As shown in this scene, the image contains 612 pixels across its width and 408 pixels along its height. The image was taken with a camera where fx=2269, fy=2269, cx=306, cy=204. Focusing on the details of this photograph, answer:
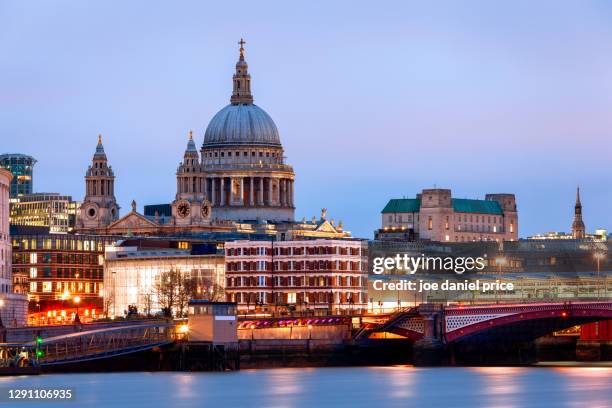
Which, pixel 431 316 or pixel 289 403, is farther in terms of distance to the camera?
pixel 431 316

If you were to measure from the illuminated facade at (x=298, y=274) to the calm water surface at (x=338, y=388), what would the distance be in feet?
126

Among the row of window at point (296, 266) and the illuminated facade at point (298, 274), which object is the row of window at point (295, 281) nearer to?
the illuminated facade at point (298, 274)

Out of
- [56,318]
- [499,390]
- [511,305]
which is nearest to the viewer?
[499,390]

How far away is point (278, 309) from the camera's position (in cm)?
18538

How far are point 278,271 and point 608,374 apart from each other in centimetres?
5238

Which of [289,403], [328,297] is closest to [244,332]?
[328,297]

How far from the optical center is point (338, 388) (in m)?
133

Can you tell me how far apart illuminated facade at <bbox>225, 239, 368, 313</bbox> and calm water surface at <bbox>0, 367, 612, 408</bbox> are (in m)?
38.4

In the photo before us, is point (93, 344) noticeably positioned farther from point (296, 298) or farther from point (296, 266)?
point (296, 266)

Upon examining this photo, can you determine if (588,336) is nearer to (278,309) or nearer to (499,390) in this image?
(278,309)

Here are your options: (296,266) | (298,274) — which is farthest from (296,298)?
(296,266)

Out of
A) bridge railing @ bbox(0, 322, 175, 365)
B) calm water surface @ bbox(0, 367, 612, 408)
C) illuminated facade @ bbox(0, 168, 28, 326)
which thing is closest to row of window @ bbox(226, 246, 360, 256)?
illuminated facade @ bbox(0, 168, 28, 326)

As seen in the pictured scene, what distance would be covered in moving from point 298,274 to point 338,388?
198 ft

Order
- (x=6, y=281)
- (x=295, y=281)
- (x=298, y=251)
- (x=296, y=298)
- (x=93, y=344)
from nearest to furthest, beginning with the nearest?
(x=93, y=344), (x=6, y=281), (x=296, y=298), (x=295, y=281), (x=298, y=251)
